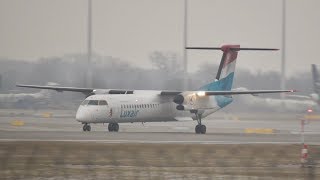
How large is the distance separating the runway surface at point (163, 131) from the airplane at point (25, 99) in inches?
35.9

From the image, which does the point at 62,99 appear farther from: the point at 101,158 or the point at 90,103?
the point at 101,158

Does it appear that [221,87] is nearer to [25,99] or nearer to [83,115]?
[83,115]

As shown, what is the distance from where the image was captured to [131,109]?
1998 inches

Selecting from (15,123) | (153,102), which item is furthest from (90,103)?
(15,123)

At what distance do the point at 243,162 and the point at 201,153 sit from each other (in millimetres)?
4088

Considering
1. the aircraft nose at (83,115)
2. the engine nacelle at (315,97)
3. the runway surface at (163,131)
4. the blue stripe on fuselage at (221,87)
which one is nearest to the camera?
the runway surface at (163,131)

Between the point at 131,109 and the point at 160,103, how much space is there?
7.01 feet

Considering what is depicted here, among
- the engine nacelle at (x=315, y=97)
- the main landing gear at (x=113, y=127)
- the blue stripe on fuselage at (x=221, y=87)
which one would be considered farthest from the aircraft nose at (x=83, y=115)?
the engine nacelle at (x=315, y=97)

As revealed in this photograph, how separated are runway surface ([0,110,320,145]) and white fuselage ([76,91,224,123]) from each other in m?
0.96

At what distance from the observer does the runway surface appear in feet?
135

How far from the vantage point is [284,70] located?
77.8 meters

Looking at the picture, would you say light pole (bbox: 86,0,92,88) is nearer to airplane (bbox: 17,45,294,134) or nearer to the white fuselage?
airplane (bbox: 17,45,294,134)

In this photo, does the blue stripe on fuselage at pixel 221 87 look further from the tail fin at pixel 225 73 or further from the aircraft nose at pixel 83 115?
the aircraft nose at pixel 83 115

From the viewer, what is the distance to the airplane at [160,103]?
1948 inches
